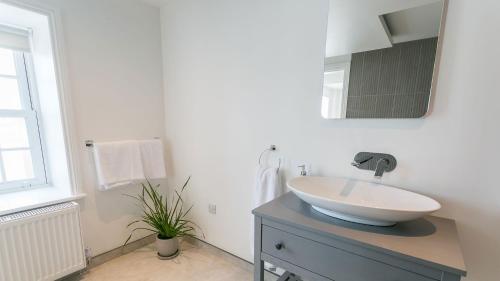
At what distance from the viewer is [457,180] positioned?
3.34 feet

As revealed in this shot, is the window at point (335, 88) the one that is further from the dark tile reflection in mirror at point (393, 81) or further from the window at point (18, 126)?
the window at point (18, 126)

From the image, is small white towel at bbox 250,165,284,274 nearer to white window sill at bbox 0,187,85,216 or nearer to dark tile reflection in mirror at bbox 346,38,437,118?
dark tile reflection in mirror at bbox 346,38,437,118

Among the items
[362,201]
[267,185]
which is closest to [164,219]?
[267,185]

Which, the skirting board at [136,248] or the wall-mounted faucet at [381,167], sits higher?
the wall-mounted faucet at [381,167]

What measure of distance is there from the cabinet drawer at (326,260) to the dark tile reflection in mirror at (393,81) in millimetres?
730

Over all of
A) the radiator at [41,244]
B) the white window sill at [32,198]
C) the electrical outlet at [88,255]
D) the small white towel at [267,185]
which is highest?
the small white towel at [267,185]

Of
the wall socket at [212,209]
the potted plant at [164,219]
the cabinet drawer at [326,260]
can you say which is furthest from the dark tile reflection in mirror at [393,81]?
the potted plant at [164,219]

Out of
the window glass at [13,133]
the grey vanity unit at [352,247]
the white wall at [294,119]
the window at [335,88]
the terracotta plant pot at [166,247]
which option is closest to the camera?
the grey vanity unit at [352,247]

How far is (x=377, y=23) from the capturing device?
3.79 ft

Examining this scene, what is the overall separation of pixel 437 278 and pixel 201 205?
172cm

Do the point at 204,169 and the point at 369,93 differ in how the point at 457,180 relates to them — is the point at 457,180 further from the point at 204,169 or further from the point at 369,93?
the point at 204,169

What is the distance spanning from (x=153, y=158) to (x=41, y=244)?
3.04 feet

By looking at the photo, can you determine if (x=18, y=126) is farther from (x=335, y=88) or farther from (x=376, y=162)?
(x=376, y=162)

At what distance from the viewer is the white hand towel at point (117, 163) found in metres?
1.72
